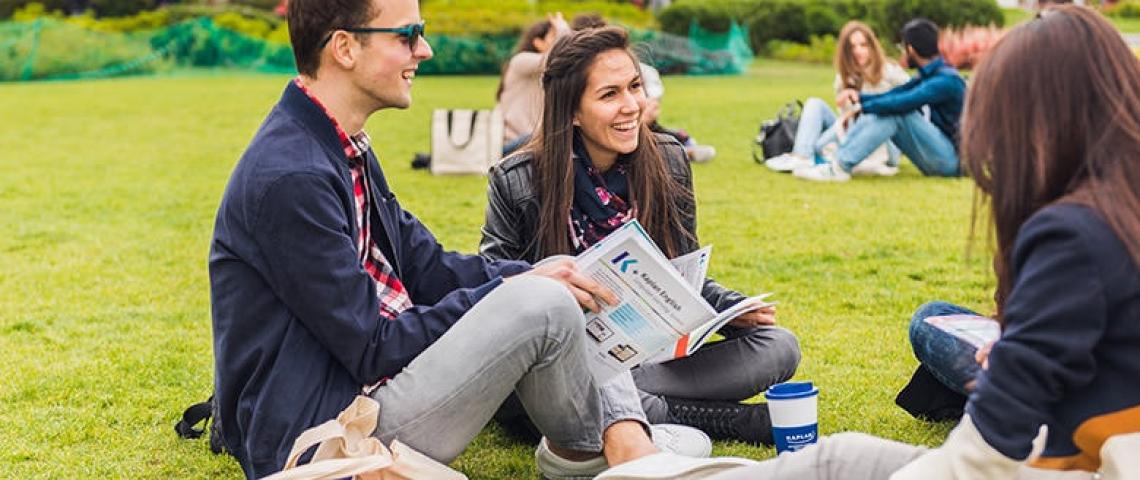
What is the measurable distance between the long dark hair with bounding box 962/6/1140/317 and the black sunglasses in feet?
5.37

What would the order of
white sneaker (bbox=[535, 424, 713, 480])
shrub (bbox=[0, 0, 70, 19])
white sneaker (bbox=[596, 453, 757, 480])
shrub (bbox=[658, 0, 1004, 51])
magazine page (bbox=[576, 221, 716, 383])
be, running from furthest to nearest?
shrub (bbox=[0, 0, 70, 19]) < shrub (bbox=[658, 0, 1004, 51]) < white sneaker (bbox=[535, 424, 713, 480]) < magazine page (bbox=[576, 221, 716, 383]) < white sneaker (bbox=[596, 453, 757, 480])

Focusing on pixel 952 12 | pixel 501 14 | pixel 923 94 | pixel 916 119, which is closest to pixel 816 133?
pixel 916 119

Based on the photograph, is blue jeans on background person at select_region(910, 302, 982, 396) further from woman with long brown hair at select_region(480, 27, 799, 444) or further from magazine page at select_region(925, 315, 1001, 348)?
woman with long brown hair at select_region(480, 27, 799, 444)

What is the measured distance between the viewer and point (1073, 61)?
268 cm

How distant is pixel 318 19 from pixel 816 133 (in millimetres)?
9110

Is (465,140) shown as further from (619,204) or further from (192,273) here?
(619,204)

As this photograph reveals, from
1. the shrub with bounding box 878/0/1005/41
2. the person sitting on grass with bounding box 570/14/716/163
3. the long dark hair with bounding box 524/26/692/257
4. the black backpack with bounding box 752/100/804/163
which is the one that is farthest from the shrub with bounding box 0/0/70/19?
the long dark hair with bounding box 524/26/692/257

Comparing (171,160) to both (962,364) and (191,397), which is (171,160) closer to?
(191,397)

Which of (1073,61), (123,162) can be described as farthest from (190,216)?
(1073,61)

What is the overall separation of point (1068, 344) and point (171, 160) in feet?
41.6

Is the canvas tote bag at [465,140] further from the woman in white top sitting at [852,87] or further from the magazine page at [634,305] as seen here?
the magazine page at [634,305]

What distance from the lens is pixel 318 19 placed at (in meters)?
3.81

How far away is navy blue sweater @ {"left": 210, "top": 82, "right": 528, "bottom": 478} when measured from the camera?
3.56 meters

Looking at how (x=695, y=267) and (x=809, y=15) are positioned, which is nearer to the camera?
(x=695, y=267)
